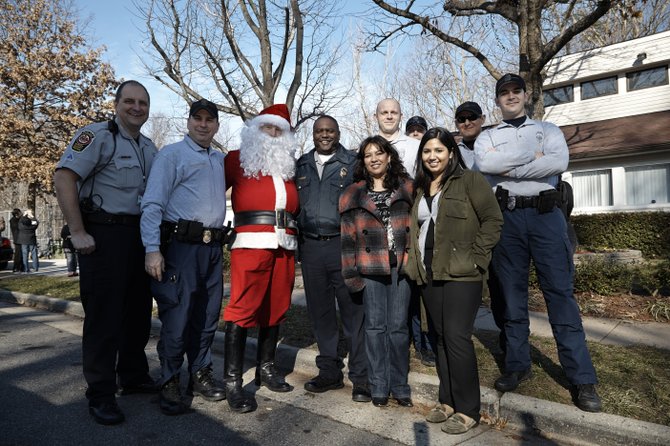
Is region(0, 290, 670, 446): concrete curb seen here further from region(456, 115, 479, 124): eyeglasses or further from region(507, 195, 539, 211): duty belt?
region(456, 115, 479, 124): eyeglasses

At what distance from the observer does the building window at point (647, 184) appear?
50.1ft

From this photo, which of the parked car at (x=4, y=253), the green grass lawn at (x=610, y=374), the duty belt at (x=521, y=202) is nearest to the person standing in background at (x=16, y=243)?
the parked car at (x=4, y=253)

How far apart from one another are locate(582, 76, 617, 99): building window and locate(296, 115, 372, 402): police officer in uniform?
19.0 m

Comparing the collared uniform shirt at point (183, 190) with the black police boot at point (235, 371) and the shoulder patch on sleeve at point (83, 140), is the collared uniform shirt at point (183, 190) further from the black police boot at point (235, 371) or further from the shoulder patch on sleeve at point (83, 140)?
the black police boot at point (235, 371)

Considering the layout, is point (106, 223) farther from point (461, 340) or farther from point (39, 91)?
point (39, 91)

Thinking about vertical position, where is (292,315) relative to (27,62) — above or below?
below

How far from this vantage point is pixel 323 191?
3973 millimetres

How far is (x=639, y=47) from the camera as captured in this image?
59.5 ft

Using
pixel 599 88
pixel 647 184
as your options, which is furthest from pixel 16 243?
pixel 599 88

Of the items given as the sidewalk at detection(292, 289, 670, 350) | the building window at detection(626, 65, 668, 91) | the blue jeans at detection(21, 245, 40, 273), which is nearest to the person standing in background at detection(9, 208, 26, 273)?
the blue jeans at detection(21, 245, 40, 273)

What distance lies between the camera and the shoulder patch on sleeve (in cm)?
345

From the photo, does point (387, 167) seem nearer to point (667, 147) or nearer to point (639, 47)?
point (667, 147)

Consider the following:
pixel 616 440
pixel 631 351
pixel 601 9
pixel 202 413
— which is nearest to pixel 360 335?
pixel 202 413

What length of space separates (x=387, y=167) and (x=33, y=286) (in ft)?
32.3
